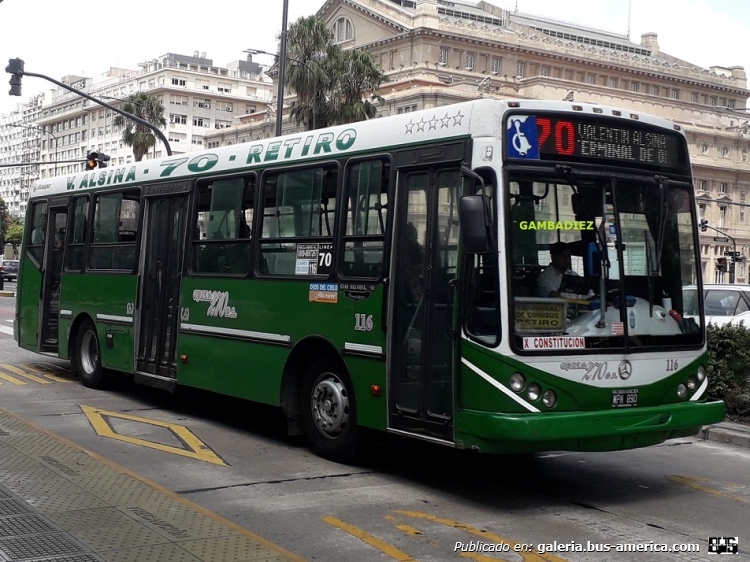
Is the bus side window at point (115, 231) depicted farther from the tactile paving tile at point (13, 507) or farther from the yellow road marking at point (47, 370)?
the tactile paving tile at point (13, 507)

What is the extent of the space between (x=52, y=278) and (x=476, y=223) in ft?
30.5

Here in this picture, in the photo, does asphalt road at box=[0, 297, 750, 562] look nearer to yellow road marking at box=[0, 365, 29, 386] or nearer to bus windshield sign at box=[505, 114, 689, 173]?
yellow road marking at box=[0, 365, 29, 386]

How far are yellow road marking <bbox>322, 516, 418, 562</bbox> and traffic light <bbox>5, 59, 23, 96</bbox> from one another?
20.3m

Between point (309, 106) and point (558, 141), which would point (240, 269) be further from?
point (309, 106)

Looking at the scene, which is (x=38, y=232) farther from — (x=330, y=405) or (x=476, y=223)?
(x=476, y=223)

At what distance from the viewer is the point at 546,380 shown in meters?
7.38

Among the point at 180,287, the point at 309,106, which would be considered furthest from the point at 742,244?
the point at 180,287

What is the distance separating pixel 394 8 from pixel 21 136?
302ft

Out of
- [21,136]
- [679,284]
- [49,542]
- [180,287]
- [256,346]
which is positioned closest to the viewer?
[49,542]

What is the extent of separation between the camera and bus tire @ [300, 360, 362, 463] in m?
8.90

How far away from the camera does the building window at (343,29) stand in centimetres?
11469

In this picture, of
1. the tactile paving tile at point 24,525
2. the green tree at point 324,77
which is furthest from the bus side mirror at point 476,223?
the green tree at point 324,77

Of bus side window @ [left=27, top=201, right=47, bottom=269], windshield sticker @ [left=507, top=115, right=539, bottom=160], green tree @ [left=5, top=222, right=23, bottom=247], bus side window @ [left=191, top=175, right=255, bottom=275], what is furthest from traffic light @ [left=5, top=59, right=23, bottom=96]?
green tree @ [left=5, top=222, right=23, bottom=247]

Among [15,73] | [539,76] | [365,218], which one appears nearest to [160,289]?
[365,218]
